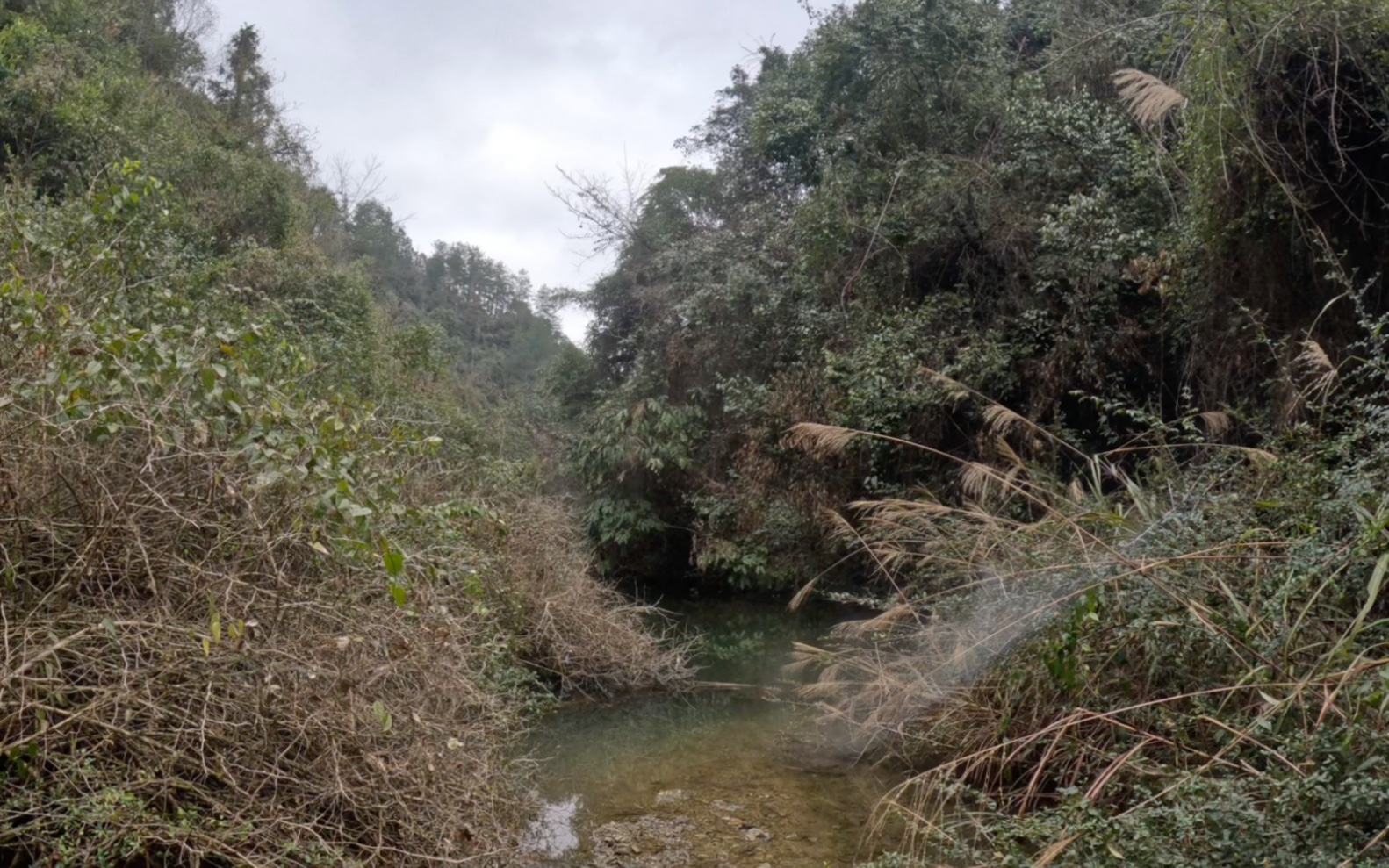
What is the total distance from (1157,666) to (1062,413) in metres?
5.02

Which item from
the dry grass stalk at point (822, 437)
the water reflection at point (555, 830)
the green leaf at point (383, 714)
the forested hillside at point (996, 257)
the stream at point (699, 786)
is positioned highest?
the forested hillside at point (996, 257)

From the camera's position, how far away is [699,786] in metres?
6.81

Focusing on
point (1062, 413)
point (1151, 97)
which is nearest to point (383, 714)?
point (1062, 413)

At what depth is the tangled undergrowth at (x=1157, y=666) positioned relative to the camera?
338 centimetres

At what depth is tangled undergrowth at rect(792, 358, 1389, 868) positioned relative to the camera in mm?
3377

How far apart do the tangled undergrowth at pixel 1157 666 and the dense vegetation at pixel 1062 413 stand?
0.02m

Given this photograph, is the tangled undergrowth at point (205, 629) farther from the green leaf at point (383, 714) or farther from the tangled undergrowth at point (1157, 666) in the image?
the tangled undergrowth at point (1157, 666)

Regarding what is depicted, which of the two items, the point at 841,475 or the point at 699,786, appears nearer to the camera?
the point at 699,786


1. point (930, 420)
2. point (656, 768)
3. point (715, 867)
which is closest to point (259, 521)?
point (715, 867)

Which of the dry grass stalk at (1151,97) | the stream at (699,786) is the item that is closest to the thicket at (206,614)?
the stream at (699,786)

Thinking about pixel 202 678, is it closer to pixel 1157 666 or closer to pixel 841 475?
pixel 1157 666

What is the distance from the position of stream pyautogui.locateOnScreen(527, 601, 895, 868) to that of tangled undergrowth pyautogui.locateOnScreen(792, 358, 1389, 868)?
0.44 metres

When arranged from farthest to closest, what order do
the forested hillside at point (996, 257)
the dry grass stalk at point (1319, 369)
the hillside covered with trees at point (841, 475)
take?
the forested hillside at point (996, 257), the dry grass stalk at point (1319, 369), the hillside covered with trees at point (841, 475)

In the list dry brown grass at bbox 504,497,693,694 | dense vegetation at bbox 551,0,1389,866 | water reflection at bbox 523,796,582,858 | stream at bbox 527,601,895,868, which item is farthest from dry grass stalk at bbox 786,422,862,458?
water reflection at bbox 523,796,582,858
